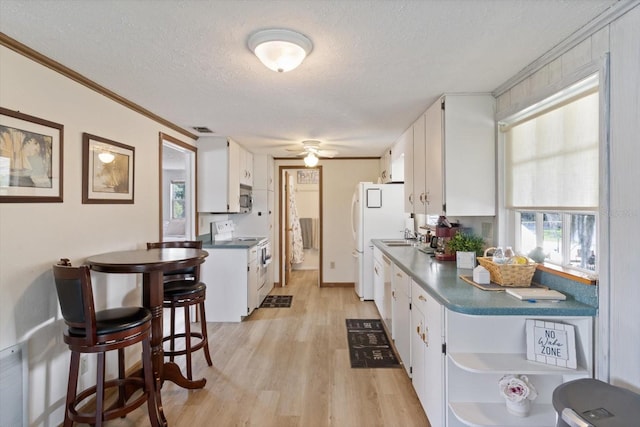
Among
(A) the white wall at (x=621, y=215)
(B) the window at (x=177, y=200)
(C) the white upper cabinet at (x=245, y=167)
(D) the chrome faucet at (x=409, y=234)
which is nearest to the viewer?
(A) the white wall at (x=621, y=215)

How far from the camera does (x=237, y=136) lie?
405 centimetres

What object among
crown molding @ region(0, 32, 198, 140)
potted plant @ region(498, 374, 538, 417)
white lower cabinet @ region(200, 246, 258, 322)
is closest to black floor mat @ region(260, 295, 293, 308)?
white lower cabinet @ region(200, 246, 258, 322)

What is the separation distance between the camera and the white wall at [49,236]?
1.73m

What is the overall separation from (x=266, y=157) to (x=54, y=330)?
3.82 meters

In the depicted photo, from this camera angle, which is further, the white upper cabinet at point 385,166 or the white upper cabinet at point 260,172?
the white upper cabinet at point 260,172

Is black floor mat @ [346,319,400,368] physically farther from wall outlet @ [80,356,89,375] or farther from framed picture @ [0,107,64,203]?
framed picture @ [0,107,64,203]

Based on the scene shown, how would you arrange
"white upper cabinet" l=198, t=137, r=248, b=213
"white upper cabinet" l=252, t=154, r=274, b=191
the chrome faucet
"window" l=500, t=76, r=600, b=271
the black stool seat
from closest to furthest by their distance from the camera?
"window" l=500, t=76, r=600, b=271
the black stool seat
"white upper cabinet" l=198, t=137, r=248, b=213
the chrome faucet
"white upper cabinet" l=252, t=154, r=274, b=191

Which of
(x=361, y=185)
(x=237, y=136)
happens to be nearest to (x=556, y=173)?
(x=361, y=185)

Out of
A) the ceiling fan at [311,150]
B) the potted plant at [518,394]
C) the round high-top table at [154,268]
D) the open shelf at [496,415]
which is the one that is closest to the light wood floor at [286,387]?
the round high-top table at [154,268]

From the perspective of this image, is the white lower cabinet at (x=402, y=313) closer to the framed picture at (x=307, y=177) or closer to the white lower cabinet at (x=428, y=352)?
the white lower cabinet at (x=428, y=352)

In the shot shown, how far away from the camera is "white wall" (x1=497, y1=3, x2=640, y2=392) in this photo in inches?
52.9

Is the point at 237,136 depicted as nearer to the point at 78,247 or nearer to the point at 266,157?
the point at 266,157

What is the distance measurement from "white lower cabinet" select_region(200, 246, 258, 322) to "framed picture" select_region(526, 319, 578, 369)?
300 centimetres

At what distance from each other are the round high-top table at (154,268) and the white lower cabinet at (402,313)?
1.54 meters
